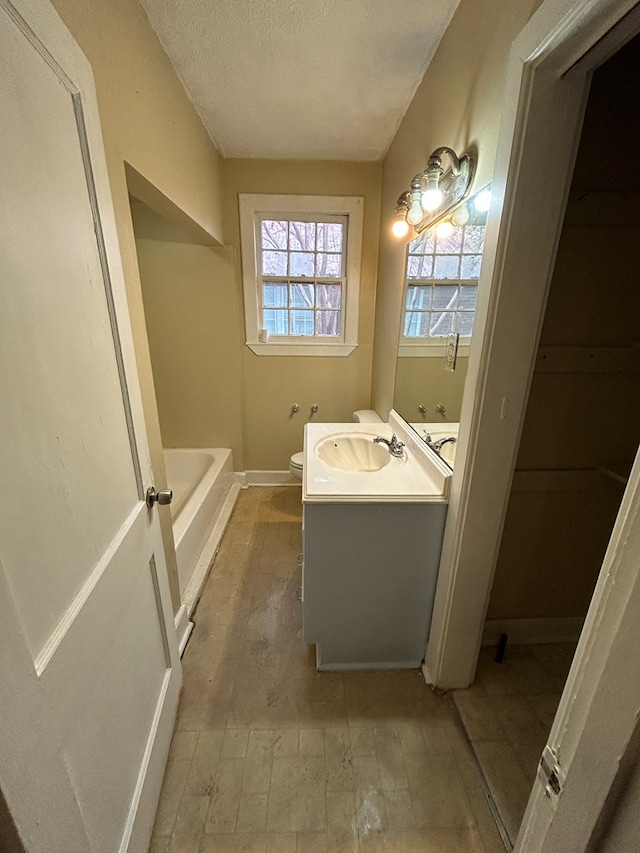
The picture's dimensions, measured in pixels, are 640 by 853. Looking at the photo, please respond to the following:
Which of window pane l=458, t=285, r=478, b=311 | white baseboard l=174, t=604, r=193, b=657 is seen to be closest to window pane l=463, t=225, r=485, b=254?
window pane l=458, t=285, r=478, b=311

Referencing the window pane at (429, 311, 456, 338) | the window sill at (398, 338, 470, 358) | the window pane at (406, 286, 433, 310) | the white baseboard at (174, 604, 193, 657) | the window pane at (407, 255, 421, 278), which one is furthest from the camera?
the window pane at (407, 255, 421, 278)

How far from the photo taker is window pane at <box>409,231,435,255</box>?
1602 millimetres

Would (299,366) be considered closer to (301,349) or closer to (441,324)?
(301,349)

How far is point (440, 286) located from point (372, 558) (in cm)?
121

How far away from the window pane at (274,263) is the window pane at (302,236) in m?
0.11

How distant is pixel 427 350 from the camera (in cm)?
166

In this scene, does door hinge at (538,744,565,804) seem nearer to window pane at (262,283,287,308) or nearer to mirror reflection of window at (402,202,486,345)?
mirror reflection of window at (402,202,486,345)

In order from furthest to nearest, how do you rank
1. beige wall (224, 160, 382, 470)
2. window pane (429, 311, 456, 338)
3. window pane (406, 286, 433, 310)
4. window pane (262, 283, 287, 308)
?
1. window pane (262, 283, 287, 308)
2. beige wall (224, 160, 382, 470)
3. window pane (406, 286, 433, 310)
4. window pane (429, 311, 456, 338)

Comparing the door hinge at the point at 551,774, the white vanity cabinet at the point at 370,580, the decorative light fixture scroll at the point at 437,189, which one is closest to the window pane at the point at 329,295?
the decorative light fixture scroll at the point at 437,189

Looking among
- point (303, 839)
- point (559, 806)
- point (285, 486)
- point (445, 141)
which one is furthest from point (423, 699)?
point (445, 141)

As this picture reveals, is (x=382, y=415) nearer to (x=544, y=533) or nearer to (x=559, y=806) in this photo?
(x=544, y=533)

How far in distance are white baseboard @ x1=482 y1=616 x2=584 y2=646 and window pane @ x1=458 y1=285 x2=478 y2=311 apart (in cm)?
137

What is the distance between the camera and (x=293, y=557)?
2156 millimetres

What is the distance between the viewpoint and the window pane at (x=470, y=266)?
118cm
